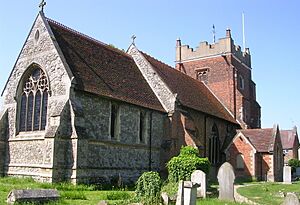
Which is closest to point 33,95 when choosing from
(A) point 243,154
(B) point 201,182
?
(B) point 201,182

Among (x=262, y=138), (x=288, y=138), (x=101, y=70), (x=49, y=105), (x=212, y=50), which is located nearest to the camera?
(x=49, y=105)

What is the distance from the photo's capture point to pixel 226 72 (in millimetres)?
40438

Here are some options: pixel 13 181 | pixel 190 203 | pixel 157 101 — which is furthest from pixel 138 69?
pixel 190 203

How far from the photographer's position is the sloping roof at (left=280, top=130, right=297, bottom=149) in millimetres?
65375

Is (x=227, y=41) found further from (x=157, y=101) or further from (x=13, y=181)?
(x=13, y=181)

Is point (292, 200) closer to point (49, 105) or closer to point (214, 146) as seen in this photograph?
point (49, 105)

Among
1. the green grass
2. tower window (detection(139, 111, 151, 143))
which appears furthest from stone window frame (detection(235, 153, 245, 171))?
the green grass

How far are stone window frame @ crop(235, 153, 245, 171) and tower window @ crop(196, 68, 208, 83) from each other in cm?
1081

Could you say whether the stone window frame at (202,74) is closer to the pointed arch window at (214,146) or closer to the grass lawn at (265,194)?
the pointed arch window at (214,146)

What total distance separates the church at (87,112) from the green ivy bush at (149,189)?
623 centimetres

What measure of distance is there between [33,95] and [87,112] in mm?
3981

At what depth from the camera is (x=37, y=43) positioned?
73.0ft

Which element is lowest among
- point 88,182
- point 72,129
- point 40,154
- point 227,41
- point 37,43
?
point 88,182

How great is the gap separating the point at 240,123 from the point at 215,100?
3573 millimetres
